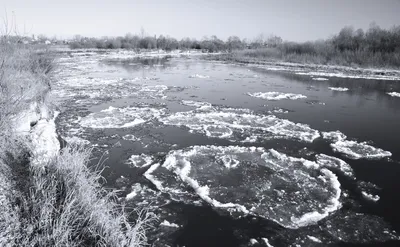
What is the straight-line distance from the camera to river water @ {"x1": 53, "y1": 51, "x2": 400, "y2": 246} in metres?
4.45

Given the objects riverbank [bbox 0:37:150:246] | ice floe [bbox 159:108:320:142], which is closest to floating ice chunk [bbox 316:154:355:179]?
ice floe [bbox 159:108:320:142]

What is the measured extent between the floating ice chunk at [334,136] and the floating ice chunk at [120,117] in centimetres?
696

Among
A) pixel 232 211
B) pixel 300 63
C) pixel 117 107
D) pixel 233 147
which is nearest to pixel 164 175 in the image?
pixel 232 211

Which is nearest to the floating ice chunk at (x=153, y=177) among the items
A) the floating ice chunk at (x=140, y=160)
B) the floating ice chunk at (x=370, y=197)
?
the floating ice chunk at (x=140, y=160)

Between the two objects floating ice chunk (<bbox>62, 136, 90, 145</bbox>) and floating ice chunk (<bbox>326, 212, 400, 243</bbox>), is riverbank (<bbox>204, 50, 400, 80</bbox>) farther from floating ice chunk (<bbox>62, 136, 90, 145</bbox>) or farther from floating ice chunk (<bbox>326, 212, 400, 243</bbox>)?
floating ice chunk (<bbox>62, 136, 90, 145</bbox>)

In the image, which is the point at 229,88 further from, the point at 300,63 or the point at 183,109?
the point at 300,63

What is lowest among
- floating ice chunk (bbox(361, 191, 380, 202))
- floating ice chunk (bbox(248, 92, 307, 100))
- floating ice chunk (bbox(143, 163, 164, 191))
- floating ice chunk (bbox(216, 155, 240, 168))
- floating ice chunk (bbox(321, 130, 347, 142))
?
floating ice chunk (bbox(361, 191, 380, 202))

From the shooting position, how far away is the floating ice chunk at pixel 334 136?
8659 mm

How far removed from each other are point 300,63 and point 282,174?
33.7 meters

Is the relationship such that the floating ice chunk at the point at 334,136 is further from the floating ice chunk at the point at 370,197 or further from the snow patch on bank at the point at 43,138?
the snow patch on bank at the point at 43,138

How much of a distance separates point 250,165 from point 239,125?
3381 millimetres

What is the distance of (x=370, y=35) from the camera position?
37.8 meters

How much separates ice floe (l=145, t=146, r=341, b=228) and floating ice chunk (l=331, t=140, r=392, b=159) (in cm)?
173

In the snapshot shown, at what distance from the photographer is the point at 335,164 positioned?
6824mm
